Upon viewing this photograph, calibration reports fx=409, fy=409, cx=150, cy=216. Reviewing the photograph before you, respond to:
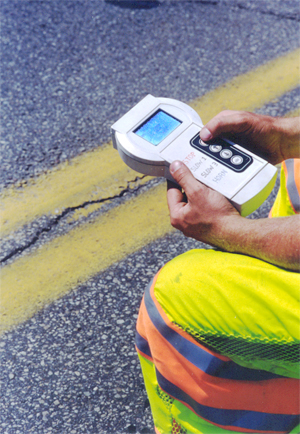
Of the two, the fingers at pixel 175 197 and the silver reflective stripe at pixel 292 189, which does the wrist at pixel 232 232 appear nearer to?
the fingers at pixel 175 197

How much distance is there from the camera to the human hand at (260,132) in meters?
1.17

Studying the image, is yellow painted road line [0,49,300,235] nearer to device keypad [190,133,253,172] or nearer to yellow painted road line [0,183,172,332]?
yellow painted road line [0,183,172,332]

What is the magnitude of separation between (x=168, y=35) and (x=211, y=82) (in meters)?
0.47

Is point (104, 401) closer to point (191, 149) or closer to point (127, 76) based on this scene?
point (191, 149)

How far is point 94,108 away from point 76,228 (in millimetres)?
744

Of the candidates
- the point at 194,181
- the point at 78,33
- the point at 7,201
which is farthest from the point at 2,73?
the point at 194,181

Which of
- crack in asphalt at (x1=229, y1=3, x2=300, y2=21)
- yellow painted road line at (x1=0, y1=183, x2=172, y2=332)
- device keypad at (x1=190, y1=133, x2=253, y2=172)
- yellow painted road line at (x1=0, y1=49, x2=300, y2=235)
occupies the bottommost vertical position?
yellow painted road line at (x1=0, y1=183, x2=172, y2=332)

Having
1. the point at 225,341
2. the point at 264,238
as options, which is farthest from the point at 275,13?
the point at 225,341

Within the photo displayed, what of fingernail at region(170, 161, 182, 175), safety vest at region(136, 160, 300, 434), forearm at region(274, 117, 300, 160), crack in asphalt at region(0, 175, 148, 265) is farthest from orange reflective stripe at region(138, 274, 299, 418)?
crack in asphalt at region(0, 175, 148, 265)

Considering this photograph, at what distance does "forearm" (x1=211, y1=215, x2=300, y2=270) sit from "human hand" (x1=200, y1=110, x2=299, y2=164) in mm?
287

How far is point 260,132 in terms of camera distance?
1239mm

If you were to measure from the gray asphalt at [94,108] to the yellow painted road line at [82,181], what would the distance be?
0.06 metres

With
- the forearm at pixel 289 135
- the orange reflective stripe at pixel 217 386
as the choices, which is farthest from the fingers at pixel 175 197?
the forearm at pixel 289 135

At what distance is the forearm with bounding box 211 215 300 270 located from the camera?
2.85 feet
